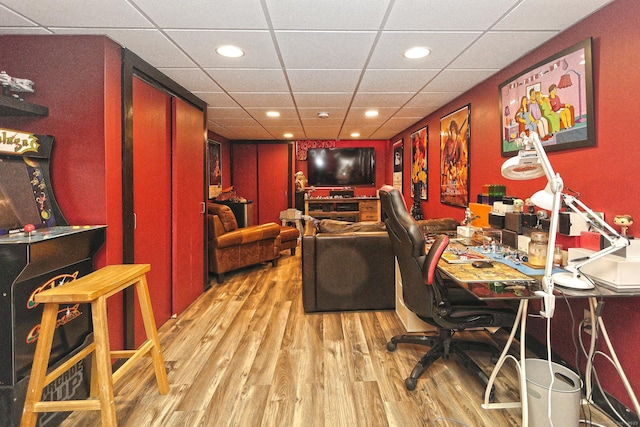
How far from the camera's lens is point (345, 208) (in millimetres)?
7344

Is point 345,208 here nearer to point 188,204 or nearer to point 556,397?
point 188,204

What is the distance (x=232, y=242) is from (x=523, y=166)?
3.54 metres

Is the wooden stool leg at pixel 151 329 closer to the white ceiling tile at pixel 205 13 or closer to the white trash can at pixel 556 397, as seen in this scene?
the white ceiling tile at pixel 205 13

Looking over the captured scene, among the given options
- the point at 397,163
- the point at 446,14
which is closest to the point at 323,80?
the point at 446,14

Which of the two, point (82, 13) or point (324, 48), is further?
point (324, 48)

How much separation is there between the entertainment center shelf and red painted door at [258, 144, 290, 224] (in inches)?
28.5

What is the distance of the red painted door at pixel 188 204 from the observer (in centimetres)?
321

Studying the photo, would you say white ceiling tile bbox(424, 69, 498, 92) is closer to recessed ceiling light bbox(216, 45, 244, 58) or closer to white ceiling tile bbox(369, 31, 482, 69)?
white ceiling tile bbox(369, 31, 482, 69)

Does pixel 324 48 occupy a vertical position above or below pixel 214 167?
above

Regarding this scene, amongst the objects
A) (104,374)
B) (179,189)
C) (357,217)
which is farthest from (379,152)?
(104,374)

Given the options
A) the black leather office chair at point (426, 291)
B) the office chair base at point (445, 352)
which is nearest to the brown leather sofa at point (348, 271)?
the office chair base at point (445, 352)

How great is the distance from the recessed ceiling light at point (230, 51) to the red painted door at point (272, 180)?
16.6 ft

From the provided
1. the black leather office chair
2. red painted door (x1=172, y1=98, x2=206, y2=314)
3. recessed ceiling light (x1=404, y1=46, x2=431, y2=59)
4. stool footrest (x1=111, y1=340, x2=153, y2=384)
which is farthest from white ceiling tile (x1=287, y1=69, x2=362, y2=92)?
stool footrest (x1=111, y1=340, x2=153, y2=384)

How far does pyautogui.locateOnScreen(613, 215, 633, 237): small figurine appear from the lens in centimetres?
170
